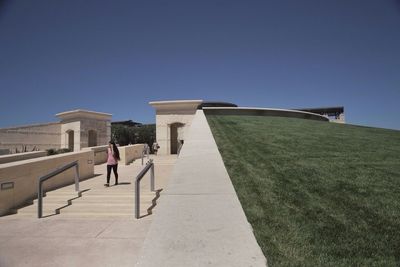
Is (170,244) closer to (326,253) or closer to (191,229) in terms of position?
(191,229)

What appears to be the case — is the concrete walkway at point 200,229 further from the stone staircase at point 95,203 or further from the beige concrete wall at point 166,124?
the beige concrete wall at point 166,124

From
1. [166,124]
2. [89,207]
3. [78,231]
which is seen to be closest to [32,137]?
[166,124]

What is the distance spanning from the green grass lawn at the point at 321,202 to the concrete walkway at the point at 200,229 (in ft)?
0.72

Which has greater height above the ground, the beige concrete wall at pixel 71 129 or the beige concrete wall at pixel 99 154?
the beige concrete wall at pixel 71 129

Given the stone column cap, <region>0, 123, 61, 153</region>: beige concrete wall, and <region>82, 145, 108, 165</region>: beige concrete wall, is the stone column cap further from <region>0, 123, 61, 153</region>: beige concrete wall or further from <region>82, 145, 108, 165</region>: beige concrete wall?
<region>82, 145, 108, 165</region>: beige concrete wall

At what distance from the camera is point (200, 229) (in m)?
3.23

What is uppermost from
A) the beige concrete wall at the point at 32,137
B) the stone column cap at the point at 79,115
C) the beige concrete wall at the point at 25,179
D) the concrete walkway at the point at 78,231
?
the stone column cap at the point at 79,115

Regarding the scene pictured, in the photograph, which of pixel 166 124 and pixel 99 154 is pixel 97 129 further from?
pixel 99 154

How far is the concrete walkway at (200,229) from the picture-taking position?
8.99 ft

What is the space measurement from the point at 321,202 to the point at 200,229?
1.90 m

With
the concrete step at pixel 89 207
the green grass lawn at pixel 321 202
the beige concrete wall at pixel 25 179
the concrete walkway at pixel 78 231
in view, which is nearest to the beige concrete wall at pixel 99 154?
the beige concrete wall at pixel 25 179

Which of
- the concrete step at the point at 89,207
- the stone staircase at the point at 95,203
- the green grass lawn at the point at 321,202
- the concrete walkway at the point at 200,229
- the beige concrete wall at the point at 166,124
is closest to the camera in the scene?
the concrete walkway at the point at 200,229

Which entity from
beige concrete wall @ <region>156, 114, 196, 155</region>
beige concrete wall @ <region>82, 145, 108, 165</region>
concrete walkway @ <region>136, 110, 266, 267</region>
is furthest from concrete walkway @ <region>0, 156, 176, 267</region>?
beige concrete wall @ <region>156, 114, 196, 155</region>

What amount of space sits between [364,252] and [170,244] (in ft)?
5.80
